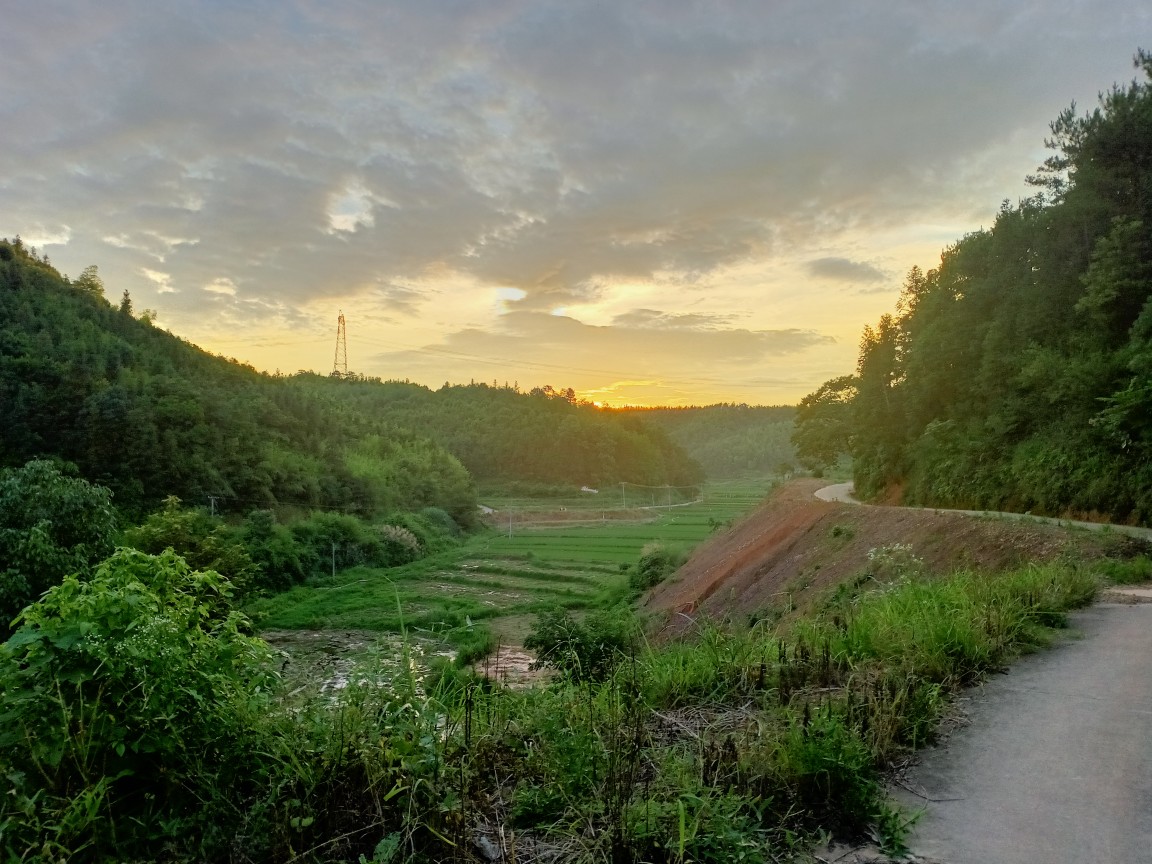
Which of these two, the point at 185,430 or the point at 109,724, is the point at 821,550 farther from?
the point at 185,430

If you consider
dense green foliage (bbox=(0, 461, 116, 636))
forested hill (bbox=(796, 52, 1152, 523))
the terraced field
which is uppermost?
forested hill (bbox=(796, 52, 1152, 523))

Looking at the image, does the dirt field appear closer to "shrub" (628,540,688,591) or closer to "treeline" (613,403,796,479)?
"shrub" (628,540,688,591)

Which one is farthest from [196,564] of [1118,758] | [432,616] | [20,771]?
[1118,758]

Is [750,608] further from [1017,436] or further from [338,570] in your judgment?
[338,570]

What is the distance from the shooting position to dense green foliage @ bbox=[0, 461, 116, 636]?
15.8m

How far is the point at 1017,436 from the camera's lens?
949 inches

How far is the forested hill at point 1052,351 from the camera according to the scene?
1884 cm

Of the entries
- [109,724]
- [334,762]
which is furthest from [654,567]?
[109,724]

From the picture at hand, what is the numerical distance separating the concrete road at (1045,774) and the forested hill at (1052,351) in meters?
14.4

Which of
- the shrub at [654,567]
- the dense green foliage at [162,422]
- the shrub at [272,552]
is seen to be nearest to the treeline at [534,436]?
the dense green foliage at [162,422]

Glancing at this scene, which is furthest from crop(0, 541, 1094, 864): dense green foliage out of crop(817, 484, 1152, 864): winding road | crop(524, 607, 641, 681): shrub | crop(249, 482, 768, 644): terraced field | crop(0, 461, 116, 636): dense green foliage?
crop(0, 461, 116, 636): dense green foliage

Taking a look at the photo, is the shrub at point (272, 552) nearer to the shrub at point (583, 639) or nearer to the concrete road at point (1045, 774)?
the shrub at point (583, 639)

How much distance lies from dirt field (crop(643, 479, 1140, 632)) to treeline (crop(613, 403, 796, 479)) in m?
84.7

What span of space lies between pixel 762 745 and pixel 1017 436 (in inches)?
957
